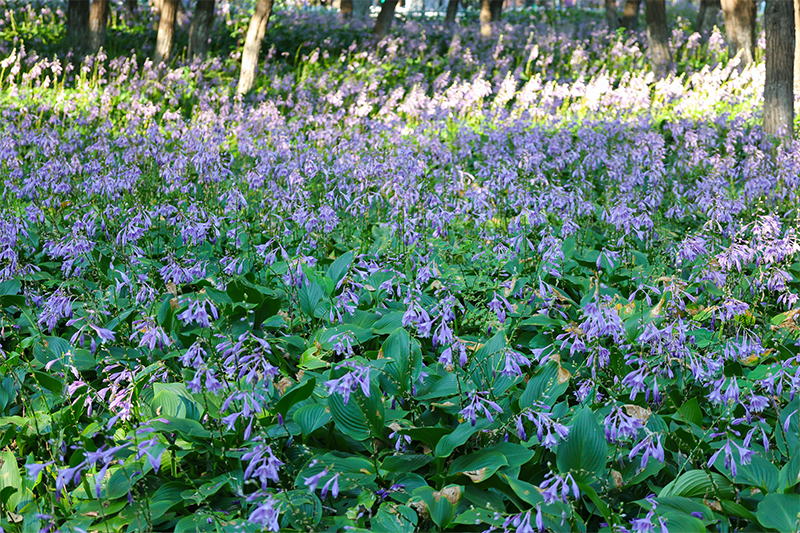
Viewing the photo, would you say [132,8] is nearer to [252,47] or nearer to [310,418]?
[252,47]

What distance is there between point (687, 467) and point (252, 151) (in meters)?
5.30

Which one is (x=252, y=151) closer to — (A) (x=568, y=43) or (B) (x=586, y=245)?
(B) (x=586, y=245)

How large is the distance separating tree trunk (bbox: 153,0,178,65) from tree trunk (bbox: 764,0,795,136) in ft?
32.4

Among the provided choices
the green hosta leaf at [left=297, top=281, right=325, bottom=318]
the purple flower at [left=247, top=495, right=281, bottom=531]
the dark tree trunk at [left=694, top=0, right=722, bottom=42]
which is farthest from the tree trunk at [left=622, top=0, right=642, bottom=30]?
the purple flower at [left=247, top=495, right=281, bottom=531]

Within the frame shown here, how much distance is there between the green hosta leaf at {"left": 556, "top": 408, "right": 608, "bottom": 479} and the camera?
8.30 feet

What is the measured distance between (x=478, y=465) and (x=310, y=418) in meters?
0.73

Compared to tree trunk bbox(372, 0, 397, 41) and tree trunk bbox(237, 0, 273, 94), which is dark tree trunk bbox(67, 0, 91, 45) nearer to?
tree trunk bbox(237, 0, 273, 94)

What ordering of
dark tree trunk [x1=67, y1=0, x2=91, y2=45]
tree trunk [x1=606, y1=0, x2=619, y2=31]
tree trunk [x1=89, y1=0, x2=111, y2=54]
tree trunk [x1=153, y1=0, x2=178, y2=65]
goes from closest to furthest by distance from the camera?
tree trunk [x1=153, y1=0, x2=178, y2=65] → tree trunk [x1=89, y1=0, x2=111, y2=54] → dark tree trunk [x1=67, y1=0, x2=91, y2=45] → tree trunk [x1=606, y1=0, x2=619, y2=31]

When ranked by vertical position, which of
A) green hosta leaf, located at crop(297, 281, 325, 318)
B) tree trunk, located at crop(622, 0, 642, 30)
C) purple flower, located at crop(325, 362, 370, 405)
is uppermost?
tree trunk, located at crop(622, 0, 642, 30)

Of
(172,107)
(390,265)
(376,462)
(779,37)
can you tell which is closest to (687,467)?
(376,462)

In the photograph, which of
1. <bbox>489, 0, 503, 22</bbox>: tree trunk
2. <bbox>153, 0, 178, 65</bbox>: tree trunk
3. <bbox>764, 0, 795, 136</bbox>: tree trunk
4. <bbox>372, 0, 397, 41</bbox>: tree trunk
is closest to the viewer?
<bbox>764, 0, 795, 136</bbox>: tree trunk

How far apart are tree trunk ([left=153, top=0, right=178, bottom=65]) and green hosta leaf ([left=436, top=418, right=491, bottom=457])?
37.8ft

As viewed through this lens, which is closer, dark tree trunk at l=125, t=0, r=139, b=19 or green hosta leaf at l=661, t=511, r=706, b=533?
green hosta leaf at l=661, t=511, r=706, b=533

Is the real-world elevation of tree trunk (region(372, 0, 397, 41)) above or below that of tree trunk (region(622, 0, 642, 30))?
below
